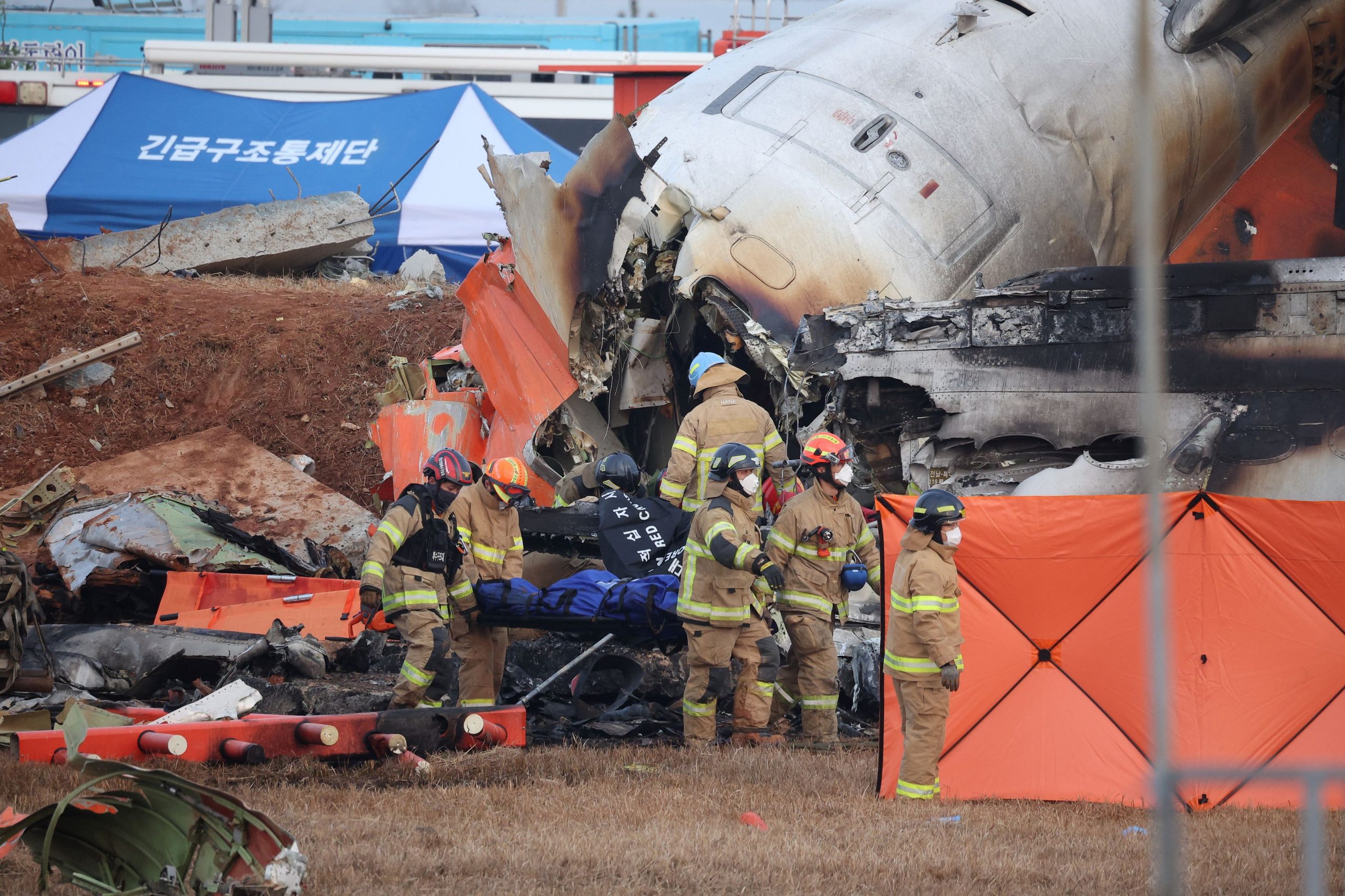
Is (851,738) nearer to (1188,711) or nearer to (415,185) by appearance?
(1188,711)

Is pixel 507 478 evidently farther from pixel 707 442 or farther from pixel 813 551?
pixel 813 551

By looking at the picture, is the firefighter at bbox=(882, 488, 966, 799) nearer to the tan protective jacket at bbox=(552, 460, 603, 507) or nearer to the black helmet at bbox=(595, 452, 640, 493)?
the black helmet at bbox=(595, 452, 640, 493)

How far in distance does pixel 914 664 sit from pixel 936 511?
617 mm

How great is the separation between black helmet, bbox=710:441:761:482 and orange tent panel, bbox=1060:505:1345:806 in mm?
1940

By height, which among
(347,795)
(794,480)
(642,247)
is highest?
(642,247)

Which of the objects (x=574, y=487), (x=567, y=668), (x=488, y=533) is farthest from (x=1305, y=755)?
(x=574, y=487)

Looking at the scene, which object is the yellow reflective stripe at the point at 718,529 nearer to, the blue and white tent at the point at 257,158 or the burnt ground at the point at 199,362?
the burnt ground at the point at 199,362

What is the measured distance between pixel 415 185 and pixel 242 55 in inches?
294

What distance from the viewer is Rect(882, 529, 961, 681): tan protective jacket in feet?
17.7

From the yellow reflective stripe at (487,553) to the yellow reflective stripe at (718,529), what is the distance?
126cm

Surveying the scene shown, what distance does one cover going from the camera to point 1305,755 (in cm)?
538

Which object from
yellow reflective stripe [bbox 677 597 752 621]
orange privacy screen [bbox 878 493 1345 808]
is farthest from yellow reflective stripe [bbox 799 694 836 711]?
orange privacy screen [bbox 878 493 1345 808]

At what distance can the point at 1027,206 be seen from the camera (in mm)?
9336

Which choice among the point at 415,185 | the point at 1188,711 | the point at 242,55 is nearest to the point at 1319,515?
the point at 1188,711
